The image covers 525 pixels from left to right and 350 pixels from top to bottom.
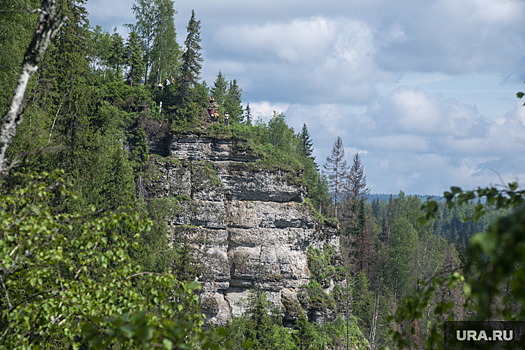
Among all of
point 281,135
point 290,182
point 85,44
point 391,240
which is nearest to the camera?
point 85,44

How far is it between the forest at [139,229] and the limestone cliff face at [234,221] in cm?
122

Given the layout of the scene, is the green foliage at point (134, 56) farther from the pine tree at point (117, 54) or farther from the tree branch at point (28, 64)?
the tree branch at point (28, 64)

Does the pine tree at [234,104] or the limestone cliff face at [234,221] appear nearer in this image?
the limestone cliff face at [234,221]

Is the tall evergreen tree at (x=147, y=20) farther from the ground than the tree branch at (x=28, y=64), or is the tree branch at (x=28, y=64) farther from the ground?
the tall evergreen tree at (x=147, y=20)

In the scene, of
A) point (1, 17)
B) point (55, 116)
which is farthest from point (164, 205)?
point (1, 17)

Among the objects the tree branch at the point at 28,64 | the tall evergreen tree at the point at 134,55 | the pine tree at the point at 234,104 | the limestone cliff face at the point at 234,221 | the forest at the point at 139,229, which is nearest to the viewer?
the forest at the point at 139,229

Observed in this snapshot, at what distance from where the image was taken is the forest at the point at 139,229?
3.56 metres

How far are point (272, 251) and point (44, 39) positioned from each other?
32409mm

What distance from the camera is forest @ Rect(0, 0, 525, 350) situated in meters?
3.56

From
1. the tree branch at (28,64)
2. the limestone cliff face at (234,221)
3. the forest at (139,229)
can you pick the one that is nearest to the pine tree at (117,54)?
the forest at (139,229)

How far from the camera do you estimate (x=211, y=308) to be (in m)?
31.3

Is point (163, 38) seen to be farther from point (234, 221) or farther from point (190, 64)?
point (234, 221)

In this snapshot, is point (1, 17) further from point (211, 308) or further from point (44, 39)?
point (211, 308)

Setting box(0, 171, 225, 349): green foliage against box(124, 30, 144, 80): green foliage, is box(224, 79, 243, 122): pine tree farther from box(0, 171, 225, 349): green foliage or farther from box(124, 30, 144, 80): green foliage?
box(0, 171, 225, 349): green foliage
